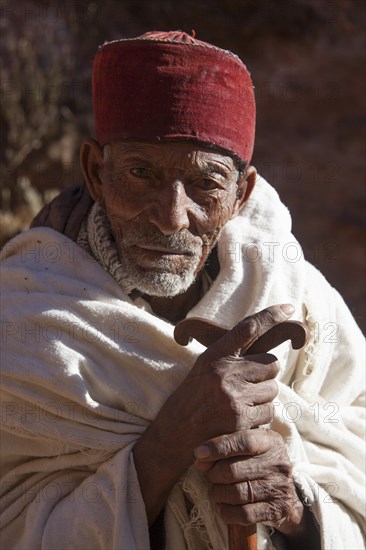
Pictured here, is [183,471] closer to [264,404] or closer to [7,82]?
[264,404]

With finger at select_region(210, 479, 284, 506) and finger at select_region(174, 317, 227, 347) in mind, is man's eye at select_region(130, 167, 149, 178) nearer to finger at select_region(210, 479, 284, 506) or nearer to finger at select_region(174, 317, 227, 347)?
finger at select_region(174, 317, 227, 347)

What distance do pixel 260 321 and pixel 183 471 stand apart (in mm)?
499

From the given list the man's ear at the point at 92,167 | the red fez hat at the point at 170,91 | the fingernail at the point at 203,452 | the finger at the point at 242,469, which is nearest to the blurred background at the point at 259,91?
the man's ear at the point at 92,167

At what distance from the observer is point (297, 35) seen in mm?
8484

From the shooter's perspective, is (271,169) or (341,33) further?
(341,33)

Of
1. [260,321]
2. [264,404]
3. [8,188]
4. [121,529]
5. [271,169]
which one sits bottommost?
[8,188]

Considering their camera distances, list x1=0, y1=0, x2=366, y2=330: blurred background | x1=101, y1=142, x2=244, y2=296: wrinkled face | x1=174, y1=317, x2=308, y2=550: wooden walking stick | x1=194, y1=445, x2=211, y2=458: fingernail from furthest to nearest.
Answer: x1=0, y1=0, x2=366, y2=330: blurred background < x1=101, y1=142, x2=244, y2=296: wrinkled face < x1=174, y1=317, x2=308, y2=550: wooden walking stick < x1=194, y1=445, x2=211, y2=458: fingernail

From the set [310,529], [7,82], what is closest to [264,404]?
[310,529]

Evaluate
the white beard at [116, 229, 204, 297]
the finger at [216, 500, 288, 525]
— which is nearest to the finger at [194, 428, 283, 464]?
the finger at [216, 500, 288, 525]

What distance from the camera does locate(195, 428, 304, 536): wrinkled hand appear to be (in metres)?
2.45

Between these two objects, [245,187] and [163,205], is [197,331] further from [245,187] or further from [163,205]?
[245,187]

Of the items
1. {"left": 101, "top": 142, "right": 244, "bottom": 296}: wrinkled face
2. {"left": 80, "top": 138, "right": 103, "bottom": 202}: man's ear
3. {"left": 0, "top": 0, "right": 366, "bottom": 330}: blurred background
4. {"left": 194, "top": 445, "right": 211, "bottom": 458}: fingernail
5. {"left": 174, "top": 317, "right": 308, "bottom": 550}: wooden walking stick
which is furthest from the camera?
{"left": 0, "top": 0, "right": 366, "bottom": 330}: blurred background

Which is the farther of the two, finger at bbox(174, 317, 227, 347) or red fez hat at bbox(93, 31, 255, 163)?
red fez hat at bbox(93, 31, 255, 163)

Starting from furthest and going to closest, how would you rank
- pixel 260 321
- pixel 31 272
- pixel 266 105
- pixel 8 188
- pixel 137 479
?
pixel 266 105
pixel 8 188
pixel 31 272
pixel 137 479
pixel 260 321
